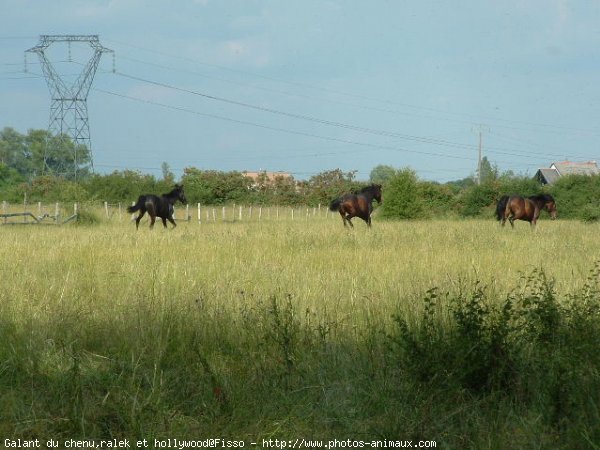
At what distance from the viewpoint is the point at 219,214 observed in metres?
53.6

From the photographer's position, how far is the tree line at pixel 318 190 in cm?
4366

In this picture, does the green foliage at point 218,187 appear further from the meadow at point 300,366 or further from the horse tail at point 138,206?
the meadow at point 300,366

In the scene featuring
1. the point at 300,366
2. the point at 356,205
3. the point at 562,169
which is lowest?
the point at 300,366

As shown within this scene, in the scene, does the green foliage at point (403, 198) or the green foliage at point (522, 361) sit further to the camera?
the green foliage at point (403, 198)

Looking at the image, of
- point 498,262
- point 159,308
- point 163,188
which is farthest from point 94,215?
point 159,308

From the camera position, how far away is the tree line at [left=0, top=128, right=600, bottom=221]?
4366 cm

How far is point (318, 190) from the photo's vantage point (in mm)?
68188

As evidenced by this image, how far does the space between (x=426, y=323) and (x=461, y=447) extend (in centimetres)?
167

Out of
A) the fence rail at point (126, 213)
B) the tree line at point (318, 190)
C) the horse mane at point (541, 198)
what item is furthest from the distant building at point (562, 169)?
the horse mane at point (541, 198)

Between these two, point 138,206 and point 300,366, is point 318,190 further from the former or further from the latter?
point 300,366

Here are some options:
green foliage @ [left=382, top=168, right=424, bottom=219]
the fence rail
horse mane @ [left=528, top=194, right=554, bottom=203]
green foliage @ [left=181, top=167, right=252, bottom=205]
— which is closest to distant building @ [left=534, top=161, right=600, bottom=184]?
the fence rail

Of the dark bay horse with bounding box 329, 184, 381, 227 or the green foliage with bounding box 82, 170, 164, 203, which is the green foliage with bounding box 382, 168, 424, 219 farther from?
the green foliage with bounding box 82, 170, 164, 203

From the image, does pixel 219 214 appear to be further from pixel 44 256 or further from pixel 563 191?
pixel 44 256

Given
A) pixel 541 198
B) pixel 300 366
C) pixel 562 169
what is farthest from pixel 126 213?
pixel 562 169
